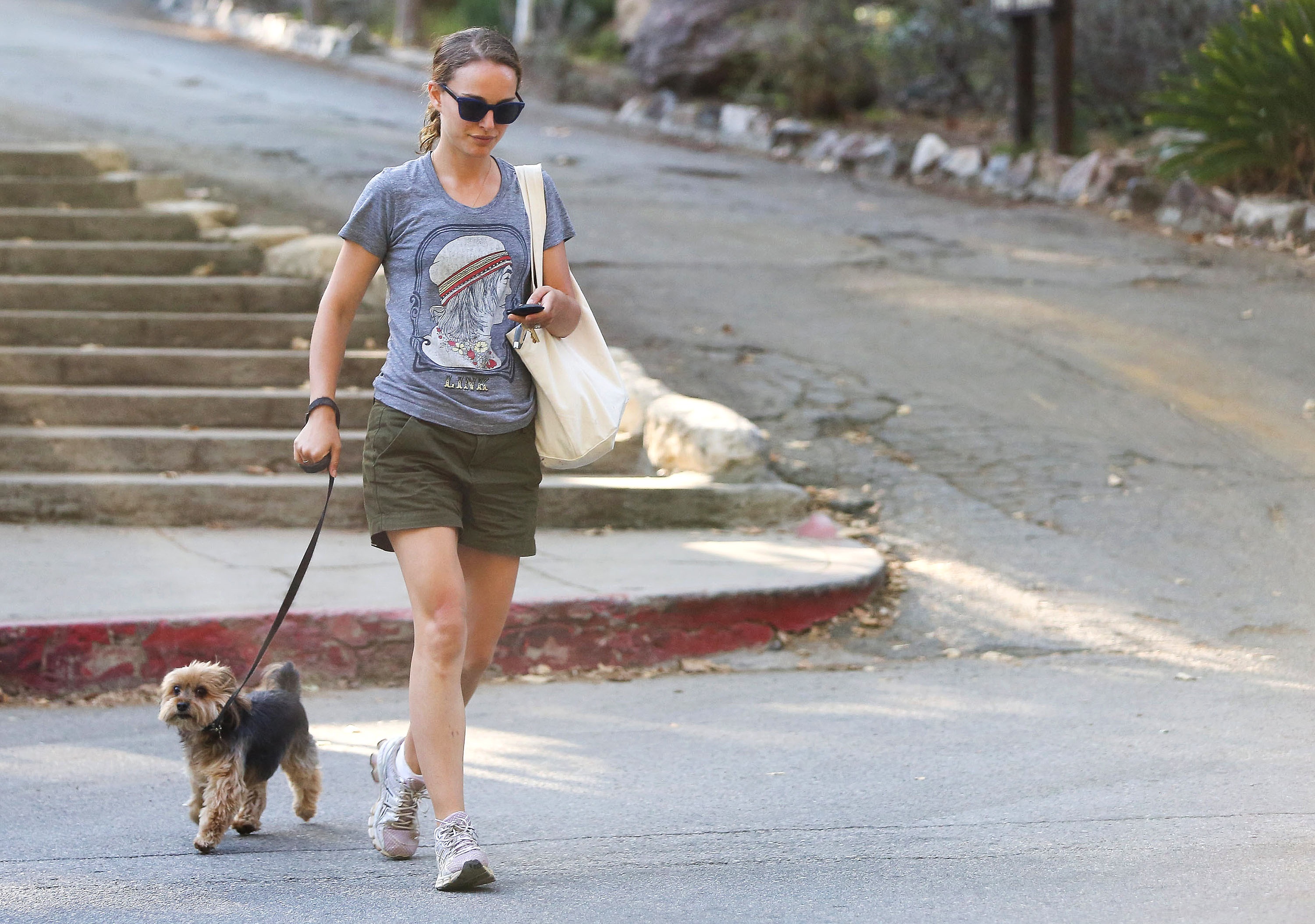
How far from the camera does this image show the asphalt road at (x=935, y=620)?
3625 millimetres

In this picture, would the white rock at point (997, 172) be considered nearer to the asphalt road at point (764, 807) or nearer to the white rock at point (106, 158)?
the white rock at point (106, 158)

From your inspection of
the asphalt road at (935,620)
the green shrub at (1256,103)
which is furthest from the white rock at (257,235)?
the green shrub at (1256,103)

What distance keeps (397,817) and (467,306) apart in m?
1.35

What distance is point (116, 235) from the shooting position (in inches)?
380

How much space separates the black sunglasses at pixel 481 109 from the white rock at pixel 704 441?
12.9 feet

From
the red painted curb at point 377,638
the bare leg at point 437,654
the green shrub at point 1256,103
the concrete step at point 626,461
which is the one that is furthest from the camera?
the green shrub at point 1256,103

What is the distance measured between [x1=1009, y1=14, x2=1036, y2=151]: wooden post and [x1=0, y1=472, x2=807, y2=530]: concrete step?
901cm

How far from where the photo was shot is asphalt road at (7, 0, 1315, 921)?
143 inches

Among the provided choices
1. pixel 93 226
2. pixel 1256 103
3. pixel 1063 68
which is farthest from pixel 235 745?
pixel 1063 68

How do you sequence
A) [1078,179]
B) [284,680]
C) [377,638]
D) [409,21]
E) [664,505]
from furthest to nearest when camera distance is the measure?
1. [409,21]
2. [1078,179]
3. [664,505]
4. [377,638]
5. [284,680]

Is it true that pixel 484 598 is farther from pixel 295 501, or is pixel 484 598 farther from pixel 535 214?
pixel 295 501

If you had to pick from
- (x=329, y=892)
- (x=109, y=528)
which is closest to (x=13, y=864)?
(x=329, y=892)

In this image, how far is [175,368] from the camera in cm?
Result: 825

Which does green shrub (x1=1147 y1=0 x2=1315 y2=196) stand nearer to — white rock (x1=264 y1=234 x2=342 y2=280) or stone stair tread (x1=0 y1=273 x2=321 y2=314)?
white rock (x1=264 y1=234 x2=342 y2=280)
